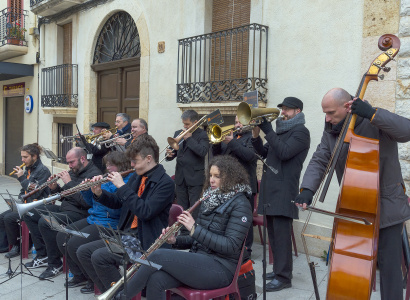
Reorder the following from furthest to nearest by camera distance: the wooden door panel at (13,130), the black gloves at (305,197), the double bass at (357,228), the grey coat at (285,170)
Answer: the wooden door panel at (13,130) < the grey coat at (285,170) < the black gloves at (305,197) < the double bass at (357,228)

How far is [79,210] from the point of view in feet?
15.3

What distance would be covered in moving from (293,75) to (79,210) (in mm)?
3163

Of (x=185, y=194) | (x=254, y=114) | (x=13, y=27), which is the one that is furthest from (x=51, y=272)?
(x=13, y=27)

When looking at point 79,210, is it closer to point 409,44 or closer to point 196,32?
point 196,32

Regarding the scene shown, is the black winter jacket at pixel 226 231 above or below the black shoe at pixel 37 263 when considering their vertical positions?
above

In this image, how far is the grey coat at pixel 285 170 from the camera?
3.88 metres

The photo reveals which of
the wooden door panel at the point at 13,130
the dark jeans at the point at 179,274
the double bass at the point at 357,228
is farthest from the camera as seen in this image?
the wooden door panel at the point at 13,130

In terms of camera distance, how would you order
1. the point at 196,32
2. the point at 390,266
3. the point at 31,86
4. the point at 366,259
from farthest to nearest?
the point at 31,86 < the point at 196,32 < the point at 390,266 < the point at 366,259

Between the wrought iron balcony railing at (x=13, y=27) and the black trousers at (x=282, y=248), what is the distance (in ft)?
34.1

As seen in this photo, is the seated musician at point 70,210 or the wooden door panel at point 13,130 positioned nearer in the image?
the seated musician at point 70,210

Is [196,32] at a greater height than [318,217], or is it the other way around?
[196,32]

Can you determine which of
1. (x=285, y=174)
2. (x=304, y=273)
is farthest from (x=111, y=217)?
(x=304, y=273)

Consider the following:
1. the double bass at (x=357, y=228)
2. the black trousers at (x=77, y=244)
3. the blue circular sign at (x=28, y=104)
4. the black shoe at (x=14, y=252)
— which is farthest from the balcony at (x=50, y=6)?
the double bass at (x=357, y=228)

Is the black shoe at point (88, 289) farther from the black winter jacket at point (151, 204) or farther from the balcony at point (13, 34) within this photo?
the balcony at point (13, 34)
